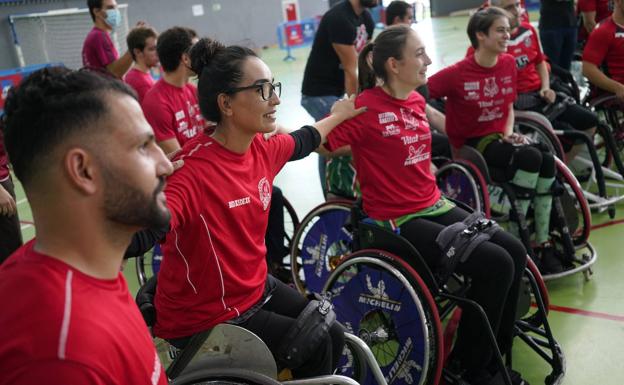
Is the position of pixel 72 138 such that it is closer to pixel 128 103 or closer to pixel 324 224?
pixel 128 103

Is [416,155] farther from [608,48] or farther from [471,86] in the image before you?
[608,48]

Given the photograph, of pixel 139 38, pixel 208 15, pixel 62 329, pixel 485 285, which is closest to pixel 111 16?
pixel 139 38

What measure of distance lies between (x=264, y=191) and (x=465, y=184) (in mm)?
1608

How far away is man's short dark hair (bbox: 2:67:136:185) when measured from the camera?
0.98 metres

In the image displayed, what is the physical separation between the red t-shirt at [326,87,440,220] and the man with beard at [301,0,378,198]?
116cm

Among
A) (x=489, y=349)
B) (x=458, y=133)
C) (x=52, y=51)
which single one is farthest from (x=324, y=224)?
(x=52, y=51)

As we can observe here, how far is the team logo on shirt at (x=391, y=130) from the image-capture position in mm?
2447

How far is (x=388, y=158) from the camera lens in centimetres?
245

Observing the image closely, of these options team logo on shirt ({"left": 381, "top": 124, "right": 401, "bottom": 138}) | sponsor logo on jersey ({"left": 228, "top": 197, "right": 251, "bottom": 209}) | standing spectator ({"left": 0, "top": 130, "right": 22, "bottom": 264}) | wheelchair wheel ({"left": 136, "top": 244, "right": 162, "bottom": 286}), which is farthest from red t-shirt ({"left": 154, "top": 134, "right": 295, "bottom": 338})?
wheelchair wheel ({"left": 136, "top": 244, "right": 162, "bottom": 286})

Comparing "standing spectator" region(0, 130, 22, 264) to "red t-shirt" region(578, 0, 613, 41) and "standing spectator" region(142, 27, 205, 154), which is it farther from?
"red t-shirt" region(578, 0, 613, 41)

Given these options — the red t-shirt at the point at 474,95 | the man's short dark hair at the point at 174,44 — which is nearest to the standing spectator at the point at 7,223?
the man's short dark hair at the point at 174,44

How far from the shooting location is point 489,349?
2.21 m

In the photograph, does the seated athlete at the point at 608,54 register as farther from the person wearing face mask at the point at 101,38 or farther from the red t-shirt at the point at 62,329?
the red t-shirt at the point at 62,329

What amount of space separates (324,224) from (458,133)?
0.92m
